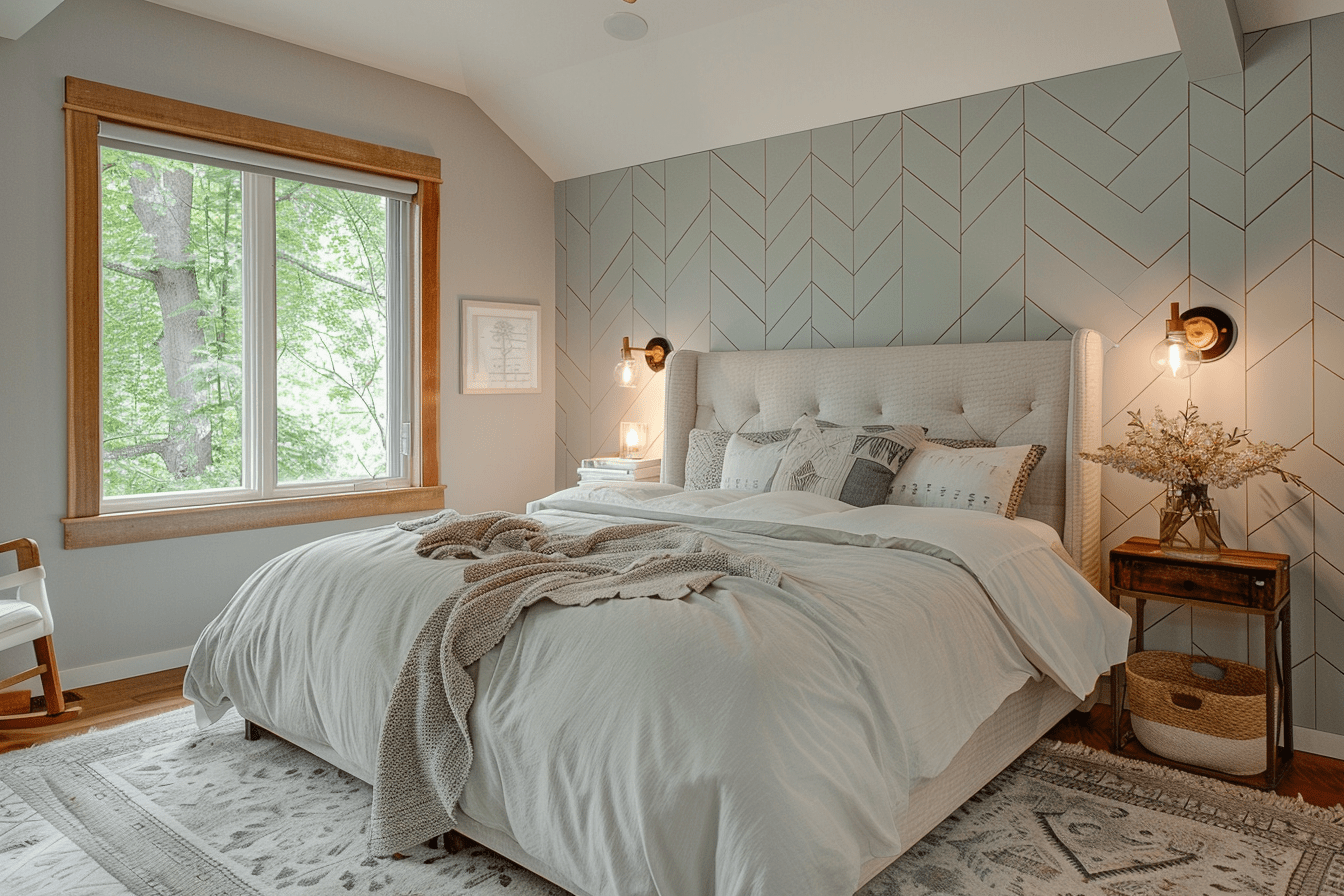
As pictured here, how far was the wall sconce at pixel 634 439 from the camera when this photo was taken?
450cm

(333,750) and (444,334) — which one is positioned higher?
(444,334)

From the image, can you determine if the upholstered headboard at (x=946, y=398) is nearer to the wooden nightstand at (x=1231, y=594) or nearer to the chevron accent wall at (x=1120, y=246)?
the chevron accent wall at (x=1120, y=246)

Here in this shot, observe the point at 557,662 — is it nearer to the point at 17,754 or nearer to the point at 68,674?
the point at 17,754

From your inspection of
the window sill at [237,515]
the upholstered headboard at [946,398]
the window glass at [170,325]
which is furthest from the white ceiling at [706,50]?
the window sill at [237,515]

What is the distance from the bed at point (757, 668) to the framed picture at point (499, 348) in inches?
54.5

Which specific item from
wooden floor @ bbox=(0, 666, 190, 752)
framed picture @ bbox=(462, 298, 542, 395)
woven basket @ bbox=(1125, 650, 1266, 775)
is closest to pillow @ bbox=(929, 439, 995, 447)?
woven basket @ bbox=(1125, 650, 1266, 775)

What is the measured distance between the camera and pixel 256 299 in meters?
3.79

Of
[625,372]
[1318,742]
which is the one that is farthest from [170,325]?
[1318,742]

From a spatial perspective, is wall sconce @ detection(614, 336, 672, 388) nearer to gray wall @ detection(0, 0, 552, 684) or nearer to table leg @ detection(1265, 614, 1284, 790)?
gray wall @ detection(0, 0, 552, 684)

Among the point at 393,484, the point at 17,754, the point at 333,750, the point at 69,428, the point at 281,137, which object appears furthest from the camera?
the point at 393,484

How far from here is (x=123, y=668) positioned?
3.40 meters

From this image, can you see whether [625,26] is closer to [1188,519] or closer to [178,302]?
[178,302]

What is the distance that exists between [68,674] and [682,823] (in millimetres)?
2853

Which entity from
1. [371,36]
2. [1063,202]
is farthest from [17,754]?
[1063,202]
